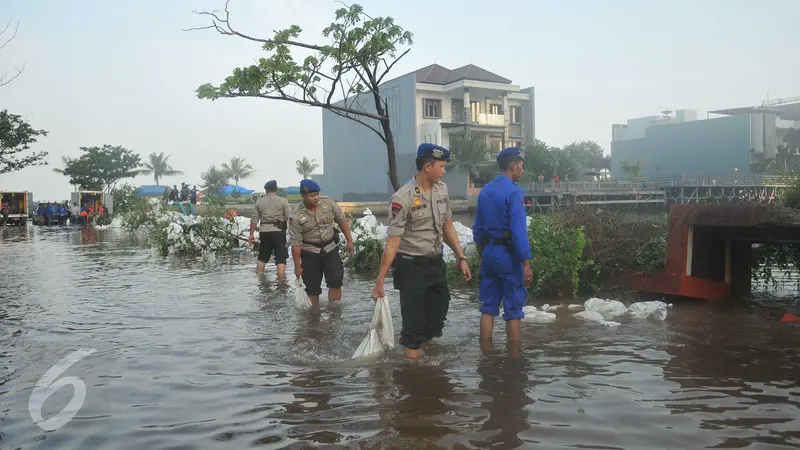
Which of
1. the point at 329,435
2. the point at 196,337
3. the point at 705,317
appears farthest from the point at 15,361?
the point at 705,317

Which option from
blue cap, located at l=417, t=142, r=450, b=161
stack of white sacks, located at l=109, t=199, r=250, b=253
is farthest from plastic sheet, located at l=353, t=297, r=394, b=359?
stack of white sacks, located at l=109, t=199, r=250, b=253

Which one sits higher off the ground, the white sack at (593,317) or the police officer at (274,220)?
the police officer at (274,220)

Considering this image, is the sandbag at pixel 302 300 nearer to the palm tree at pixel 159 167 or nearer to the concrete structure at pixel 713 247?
the concrete structure at pixel 713 247

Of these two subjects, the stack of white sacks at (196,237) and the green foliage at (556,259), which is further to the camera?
the stack of white sacks at (196,237)

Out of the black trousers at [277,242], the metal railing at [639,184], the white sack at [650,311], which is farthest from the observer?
the metal railing at [639,184]

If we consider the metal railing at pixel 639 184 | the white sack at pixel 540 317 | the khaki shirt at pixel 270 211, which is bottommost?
the white sack at pixel 540 317

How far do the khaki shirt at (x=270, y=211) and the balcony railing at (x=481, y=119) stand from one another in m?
37.1

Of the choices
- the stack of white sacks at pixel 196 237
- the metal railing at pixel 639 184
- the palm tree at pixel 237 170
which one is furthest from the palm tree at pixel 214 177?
the stack of white sacks at pixel 196 237

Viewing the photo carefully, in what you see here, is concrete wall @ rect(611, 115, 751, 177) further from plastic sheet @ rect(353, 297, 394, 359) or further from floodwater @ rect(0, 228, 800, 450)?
plastic sheet @ rect(353, 297, 394, 359)

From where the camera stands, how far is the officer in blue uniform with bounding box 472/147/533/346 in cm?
506

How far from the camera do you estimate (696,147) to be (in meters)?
64.7

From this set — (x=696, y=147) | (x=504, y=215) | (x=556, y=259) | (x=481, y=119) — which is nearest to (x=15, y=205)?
(x=481, y=119)

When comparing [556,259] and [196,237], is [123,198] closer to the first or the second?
[196,237]

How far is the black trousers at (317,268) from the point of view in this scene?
759 centimetres
